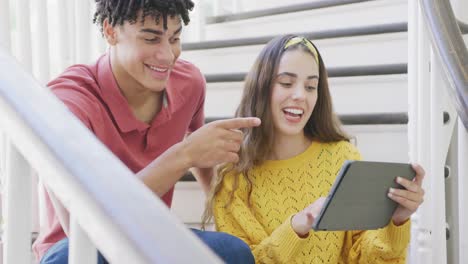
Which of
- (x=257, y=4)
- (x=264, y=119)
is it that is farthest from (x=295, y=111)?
(x=257, y=4)

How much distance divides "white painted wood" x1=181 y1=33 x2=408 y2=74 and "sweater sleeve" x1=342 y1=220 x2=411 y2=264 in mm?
787

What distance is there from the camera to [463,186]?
102 cm

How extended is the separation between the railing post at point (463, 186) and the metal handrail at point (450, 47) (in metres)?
0.08

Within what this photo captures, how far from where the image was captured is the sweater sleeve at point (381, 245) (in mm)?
1108

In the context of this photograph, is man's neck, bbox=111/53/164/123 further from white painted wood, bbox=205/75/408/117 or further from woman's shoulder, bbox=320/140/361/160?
white painted wood, bbox=205/75/408/117

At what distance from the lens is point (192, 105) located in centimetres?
143

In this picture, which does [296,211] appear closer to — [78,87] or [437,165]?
[437,165]

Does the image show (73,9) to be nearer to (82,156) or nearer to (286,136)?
(286,136)

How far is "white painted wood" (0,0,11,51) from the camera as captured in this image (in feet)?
4.18

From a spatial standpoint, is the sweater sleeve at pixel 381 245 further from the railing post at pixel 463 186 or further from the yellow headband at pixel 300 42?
the yellow headband at pixel 300 42

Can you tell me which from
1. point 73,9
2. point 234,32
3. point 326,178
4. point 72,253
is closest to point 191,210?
point 326,178

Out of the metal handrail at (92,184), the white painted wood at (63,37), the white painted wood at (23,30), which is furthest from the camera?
the white painted wood at (63,37)

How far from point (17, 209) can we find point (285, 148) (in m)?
0.87

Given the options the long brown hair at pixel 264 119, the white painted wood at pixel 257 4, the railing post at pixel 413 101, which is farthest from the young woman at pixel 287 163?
the white painted wood at pixel 257 4
